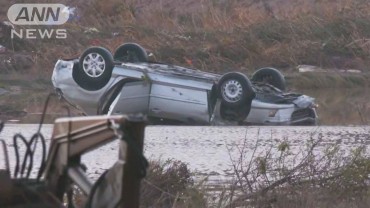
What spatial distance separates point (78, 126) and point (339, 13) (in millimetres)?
27915

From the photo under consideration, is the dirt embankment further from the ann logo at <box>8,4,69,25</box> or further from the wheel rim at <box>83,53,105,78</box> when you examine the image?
the wheel rim at <box>83,53,105,78</box>

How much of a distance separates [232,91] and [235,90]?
0.21 feet

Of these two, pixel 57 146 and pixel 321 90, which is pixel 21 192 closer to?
pixel 57 146

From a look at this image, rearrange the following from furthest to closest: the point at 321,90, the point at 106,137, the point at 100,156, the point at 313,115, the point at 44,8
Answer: the point at 44,8, the point at 321,90, the point at 313,115, the point at 100,156, the point at 106,137

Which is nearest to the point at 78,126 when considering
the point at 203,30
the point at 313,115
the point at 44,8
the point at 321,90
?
the point at 313,115

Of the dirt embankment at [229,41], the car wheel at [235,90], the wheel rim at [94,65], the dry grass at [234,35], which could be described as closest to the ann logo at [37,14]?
the dirt embankment at [229,41]

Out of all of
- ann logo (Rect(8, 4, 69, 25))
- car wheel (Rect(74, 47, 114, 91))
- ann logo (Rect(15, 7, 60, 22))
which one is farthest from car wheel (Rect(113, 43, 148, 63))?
ann logo (Rect(15, 7, 60, 22))

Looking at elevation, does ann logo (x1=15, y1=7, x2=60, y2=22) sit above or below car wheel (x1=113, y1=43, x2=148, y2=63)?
above

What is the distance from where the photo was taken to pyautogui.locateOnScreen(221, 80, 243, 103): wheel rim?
15.4 meters

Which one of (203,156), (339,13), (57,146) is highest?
(339,13)

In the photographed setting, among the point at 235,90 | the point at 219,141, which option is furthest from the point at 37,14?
the point at 219,141

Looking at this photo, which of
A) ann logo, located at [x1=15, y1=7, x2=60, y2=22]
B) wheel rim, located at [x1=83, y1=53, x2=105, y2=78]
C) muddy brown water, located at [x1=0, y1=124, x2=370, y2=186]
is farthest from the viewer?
ann logo, located at [x1=15, y1=7, x2=60, y2=22]

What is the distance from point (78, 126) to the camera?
11.4ft

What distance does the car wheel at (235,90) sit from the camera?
15.4 meters
